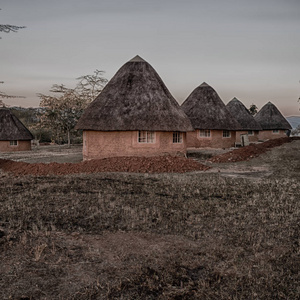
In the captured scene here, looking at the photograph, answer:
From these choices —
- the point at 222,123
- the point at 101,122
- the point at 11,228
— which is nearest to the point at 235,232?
the point at 11,228

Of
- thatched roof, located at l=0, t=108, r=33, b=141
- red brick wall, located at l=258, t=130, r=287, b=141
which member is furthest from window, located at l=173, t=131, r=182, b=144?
red brick wall, located at l=258, t=130, r=287, b=141

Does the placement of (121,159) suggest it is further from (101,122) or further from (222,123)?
(222,123)

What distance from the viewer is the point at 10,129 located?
33.9m

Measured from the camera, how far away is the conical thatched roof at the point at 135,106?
1966cm

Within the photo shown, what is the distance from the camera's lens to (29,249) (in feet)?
18.7

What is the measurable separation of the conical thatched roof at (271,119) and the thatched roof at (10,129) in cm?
3321

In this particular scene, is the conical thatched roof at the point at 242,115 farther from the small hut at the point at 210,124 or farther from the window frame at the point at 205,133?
the window frame at the point at 205,133

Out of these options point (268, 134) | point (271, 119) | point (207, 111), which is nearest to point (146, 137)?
point (207, 111)

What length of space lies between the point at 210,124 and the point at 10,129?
68.1ft

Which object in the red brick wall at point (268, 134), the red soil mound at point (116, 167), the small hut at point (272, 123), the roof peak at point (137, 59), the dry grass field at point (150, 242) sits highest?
the roof peak at point (137, 59)

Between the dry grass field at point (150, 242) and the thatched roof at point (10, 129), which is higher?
the thatched roof at point (10, 129)

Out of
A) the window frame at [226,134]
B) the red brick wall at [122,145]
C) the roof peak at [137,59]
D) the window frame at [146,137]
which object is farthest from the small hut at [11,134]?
the window frame at [226,134]

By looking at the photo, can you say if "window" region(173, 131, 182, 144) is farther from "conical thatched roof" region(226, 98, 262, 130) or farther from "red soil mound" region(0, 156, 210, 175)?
"conical thatched roof" region(226, 98, 262, 130)

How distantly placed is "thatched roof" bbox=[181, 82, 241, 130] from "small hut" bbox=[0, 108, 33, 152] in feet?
57.6
